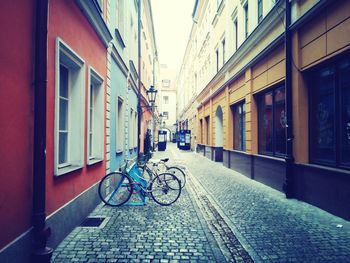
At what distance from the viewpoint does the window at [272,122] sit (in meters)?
9.23

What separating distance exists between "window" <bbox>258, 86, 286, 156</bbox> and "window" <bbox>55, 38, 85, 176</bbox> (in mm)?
5762

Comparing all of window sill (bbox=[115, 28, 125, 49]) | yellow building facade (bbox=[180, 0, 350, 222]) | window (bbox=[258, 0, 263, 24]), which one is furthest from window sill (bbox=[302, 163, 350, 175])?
window sill (bbox=[115, 28, 125, 49])

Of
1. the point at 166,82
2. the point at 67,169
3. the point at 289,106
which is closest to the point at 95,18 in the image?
the point at 67,169

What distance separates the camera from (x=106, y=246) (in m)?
4.52

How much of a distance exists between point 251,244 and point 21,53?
156 inches

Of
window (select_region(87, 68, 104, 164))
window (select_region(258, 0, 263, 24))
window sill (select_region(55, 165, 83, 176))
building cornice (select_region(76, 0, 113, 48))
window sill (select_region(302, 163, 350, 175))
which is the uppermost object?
window (select_region(258, 0, 263, 24))

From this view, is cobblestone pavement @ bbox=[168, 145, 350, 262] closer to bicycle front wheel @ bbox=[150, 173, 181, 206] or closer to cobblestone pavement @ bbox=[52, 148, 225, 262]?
cobblestone pavement @ bbox=[52, 148, 225, 262]

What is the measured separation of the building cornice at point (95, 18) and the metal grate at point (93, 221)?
3972 millimetres

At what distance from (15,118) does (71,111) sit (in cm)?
240

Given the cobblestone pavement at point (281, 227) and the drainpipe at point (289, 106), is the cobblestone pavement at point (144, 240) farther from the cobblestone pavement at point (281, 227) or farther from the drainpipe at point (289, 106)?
the drainpipe at point (289, 106)

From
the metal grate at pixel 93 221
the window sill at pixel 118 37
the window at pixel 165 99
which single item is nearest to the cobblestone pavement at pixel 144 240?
the metal grate at pixel 93 221

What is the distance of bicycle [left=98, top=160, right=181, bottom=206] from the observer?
23.3ft

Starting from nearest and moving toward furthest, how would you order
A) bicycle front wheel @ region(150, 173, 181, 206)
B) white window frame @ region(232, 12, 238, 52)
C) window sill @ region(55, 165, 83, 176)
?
window sill @ region(55, 165, 83, 176) < bicycle front wheel @ region(150, 173, 181, 206) < white window frame @ region(232, 12, 238, 52)

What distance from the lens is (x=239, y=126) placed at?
14055 mm
